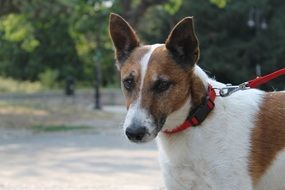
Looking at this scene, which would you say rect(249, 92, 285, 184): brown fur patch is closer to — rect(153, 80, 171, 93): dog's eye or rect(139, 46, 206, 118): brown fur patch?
rect(139, 46, 206, 118): brown fur patch

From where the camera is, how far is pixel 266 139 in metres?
4.31

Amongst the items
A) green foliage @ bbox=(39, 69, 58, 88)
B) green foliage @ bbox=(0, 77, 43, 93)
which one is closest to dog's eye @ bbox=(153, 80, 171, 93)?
green foliage @ bbox=(0, 77, 43, 93)

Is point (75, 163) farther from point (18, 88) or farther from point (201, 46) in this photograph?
point (201, 46)

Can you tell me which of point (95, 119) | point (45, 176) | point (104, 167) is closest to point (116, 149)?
point (104, 167)

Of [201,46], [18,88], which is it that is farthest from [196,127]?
[201,46]

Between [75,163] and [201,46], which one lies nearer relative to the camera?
[75,163]

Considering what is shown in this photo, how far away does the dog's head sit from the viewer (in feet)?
13.0

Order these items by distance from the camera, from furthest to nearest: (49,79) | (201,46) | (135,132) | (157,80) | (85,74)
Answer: (85,74) → (201,46) → (49,79) → (157,80) → (135,132)

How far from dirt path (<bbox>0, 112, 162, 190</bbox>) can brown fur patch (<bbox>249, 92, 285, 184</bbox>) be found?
180 inches

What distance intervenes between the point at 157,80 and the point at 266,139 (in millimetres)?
841

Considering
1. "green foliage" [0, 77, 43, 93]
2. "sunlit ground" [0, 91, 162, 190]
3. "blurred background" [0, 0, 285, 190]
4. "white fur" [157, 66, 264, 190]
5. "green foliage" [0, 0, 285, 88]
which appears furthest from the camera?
"green foliage" [0, 0, 285, 88]

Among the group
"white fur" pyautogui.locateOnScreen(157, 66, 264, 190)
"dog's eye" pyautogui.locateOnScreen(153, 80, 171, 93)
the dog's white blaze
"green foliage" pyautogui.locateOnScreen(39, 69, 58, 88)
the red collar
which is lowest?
"green foliage" pyautogui.locateOnScreen(39, 69, 58, 88)

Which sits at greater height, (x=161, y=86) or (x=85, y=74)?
(x=161, y=86)

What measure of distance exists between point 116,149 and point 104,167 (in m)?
2.70
